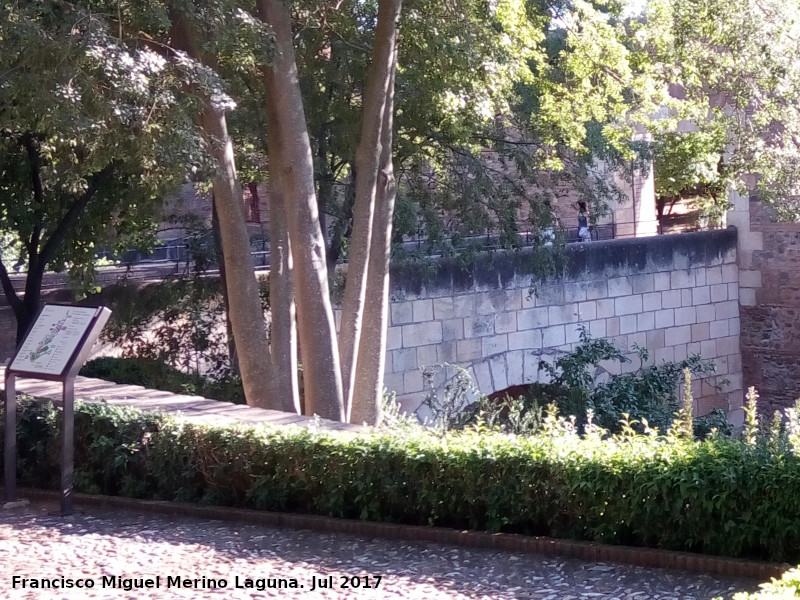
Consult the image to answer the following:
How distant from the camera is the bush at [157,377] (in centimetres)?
1192

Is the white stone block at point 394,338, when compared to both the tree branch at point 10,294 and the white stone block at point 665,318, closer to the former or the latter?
the tree branch at point 10,294

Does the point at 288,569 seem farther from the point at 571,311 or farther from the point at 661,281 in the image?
the point at 661,281

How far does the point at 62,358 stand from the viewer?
6465mm

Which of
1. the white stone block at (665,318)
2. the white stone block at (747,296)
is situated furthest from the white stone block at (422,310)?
the white stone block at (747,296)

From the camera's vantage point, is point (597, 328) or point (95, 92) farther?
point (597, 328)

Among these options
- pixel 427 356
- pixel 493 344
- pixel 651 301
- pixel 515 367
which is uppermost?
pixel 651 301

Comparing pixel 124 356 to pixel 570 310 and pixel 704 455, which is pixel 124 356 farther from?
pixel 704 455

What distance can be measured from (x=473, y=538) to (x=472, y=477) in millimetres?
343

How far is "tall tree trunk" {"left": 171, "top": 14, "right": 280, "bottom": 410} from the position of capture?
8883 millimetres

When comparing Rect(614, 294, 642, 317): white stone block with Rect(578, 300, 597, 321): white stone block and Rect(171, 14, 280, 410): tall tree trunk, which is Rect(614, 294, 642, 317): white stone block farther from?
Rect(171, 14, 280, 410): tall tree trunk

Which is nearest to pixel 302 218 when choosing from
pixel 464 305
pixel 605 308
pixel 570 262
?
pixel 464 305

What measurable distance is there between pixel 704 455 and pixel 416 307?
925 cm

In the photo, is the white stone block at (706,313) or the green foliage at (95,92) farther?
the white stone block at (706,313)

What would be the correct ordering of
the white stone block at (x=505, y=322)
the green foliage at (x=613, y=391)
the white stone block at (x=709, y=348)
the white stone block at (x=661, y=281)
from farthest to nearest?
the white stone block at (x=709, y=348)
the white stone block at (x=661, y=281)
the white stone block at (x=505, y=322)
the green foliage at (x=613, y=391)
